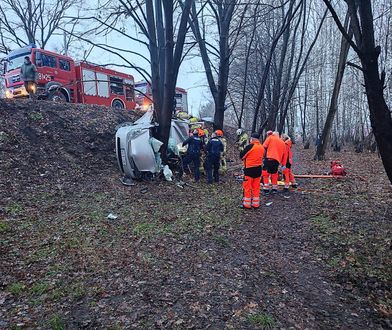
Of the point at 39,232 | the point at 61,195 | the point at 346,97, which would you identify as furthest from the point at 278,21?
the point at 346,97

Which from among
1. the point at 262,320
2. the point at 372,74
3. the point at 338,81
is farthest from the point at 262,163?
the point at 338,81

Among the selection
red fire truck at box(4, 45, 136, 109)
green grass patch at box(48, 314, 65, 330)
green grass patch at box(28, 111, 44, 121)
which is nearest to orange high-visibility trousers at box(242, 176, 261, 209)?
green grass patch at box(48, 314, 65, 330)

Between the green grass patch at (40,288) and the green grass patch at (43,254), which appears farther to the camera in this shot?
the green grass patch at (43,254)

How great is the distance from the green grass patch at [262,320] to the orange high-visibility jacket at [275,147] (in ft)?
19.1

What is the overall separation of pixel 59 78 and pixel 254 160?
12656 millimetres

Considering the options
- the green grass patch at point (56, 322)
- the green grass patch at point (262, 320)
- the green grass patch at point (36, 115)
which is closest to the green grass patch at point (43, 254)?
the green grass patch at point (56, 322)

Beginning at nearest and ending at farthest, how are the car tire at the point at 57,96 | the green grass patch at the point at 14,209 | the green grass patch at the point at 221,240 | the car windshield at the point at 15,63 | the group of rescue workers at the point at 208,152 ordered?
the green grass patch at the point at 221,240
the green grass patch at the point at 14,209
the group of rescue workers at the point at 208,152
the car tire at the point at 57,96
the car windshield at the point at 15,63

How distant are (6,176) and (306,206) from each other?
24.8 ft

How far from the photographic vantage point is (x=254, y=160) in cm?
740

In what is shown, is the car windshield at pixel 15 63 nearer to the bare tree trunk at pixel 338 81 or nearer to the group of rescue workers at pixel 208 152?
the group of rescue workers at pixel 208 152

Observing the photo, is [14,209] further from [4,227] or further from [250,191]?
[250,191]

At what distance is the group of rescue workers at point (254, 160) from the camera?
743 centimetres

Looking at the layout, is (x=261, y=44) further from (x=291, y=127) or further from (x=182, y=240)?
(x=291, y=127)

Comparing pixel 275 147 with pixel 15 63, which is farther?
pixel 15 63
